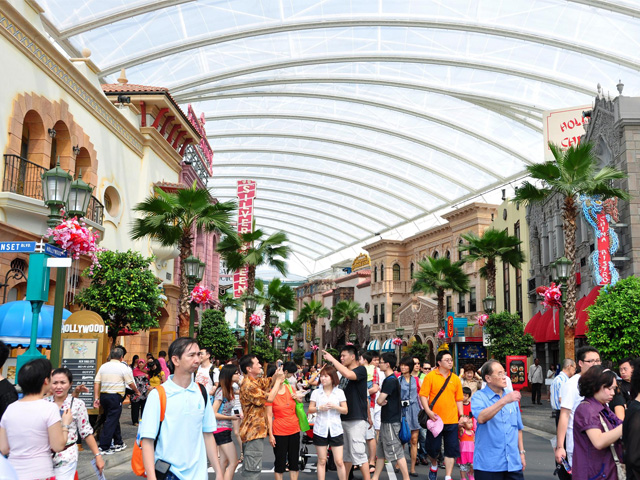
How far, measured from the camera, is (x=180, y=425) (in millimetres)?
4559

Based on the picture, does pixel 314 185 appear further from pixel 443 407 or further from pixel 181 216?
pixel 443 407

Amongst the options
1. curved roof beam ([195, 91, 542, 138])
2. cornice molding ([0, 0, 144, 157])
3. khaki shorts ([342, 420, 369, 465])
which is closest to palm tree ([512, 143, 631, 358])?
khaki shorts ([342, 420, 369, 465])

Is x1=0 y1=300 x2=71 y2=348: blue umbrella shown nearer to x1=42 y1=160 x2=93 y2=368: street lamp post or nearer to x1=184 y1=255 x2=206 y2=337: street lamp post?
x1=42 y1=160 x2=93 y2=368: street lamp post

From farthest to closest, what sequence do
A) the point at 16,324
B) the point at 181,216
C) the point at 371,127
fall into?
the point at 371,127 < the point at 181,216 < the point at 16,324

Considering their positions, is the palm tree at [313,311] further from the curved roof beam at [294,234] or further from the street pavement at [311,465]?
the street pavement at [311,465]

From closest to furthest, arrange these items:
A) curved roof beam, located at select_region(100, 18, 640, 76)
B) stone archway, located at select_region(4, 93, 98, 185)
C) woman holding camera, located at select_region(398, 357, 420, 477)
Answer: woman holding camera, located at select_region(398, 357, 420, 477)
stone archway, located at select_region(4, 93, 98, 185)
curved roof beam, located at select_region(100, 18, 640, 76)

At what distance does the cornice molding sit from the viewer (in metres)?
15.8

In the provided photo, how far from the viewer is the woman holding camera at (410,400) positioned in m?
11.0

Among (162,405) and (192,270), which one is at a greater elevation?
(192,270)

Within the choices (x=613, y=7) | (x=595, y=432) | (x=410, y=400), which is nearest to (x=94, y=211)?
(x=410, y=400)

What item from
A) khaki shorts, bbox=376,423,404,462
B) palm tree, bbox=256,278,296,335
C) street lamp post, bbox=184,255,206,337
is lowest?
khaki shorts, bbox=376,423,404,462

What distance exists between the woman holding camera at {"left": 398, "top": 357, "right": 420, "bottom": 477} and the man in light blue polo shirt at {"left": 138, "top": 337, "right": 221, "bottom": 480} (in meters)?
6.75

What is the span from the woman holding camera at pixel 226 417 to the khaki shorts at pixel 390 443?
211cm

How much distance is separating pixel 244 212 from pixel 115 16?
62.6ft
